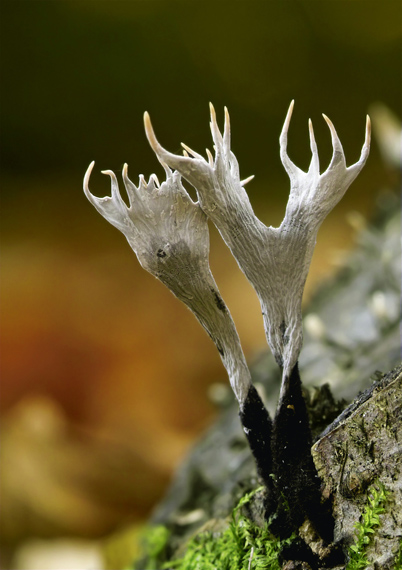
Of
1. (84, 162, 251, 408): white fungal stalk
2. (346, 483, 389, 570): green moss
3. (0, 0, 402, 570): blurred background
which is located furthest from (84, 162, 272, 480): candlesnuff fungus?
(0, 0, 402, 570): blurred background

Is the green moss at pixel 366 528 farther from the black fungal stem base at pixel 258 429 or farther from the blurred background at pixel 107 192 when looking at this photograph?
the blurred background at pixel 107 192

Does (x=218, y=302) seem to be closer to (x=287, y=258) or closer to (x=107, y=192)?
(x=287, y=258)

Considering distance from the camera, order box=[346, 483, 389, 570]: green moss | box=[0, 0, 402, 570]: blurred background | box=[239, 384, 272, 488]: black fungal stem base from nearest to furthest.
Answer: box=[346, 483, 389, 570]: green moss, box=[239, 384, 272, 488]: black fungal stem base, box=[0, 0, 402, 570]: blurred background

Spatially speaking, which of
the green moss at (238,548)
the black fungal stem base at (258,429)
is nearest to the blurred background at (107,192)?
the green moss at (238,548)

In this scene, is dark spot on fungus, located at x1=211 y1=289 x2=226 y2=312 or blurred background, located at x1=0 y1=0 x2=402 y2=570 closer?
dark spot on fungus, located at x1=211 y1=289 x2=226 y2=312

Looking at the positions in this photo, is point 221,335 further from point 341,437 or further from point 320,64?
point 320,64

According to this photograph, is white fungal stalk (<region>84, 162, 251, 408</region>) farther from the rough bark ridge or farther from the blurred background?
the blurred background

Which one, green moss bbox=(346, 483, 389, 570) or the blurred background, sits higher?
the blurred background
